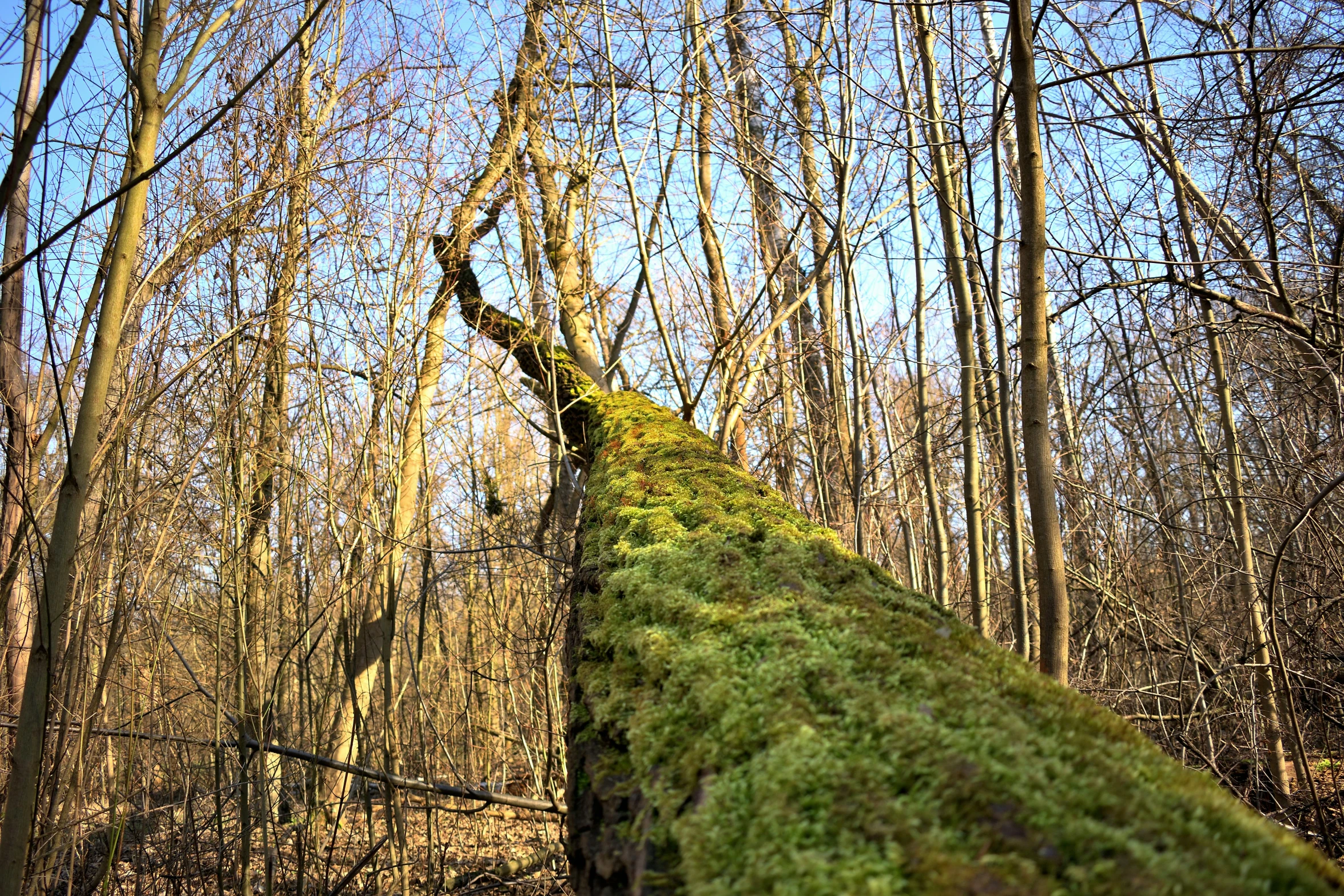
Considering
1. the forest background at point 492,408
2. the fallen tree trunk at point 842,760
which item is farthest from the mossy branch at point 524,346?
the fallen tree trunk at point 842,760

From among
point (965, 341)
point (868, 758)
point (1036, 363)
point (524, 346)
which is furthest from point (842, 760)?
point (524, 346)

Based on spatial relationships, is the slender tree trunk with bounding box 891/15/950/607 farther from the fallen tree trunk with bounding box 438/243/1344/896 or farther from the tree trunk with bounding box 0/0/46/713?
the tree trunk with bounding box 0/0/46/713

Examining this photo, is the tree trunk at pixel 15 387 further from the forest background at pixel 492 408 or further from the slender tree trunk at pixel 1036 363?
the slender tree trunk at pixel 1036 363

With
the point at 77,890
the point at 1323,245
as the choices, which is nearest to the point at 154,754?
the point at 77,890

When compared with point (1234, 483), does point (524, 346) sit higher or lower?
higher

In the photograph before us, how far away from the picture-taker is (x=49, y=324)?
6.66ft

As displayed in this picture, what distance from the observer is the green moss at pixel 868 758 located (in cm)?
82

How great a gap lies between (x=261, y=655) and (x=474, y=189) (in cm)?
363

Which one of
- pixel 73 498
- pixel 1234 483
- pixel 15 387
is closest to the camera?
pixel 73 498

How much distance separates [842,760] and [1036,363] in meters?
1.90

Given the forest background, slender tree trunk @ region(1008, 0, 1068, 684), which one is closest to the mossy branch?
the forest background

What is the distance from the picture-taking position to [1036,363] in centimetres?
250

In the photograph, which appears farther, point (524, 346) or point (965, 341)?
point (524, 346)

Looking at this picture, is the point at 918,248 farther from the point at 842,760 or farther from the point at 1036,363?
the point at 842,760
